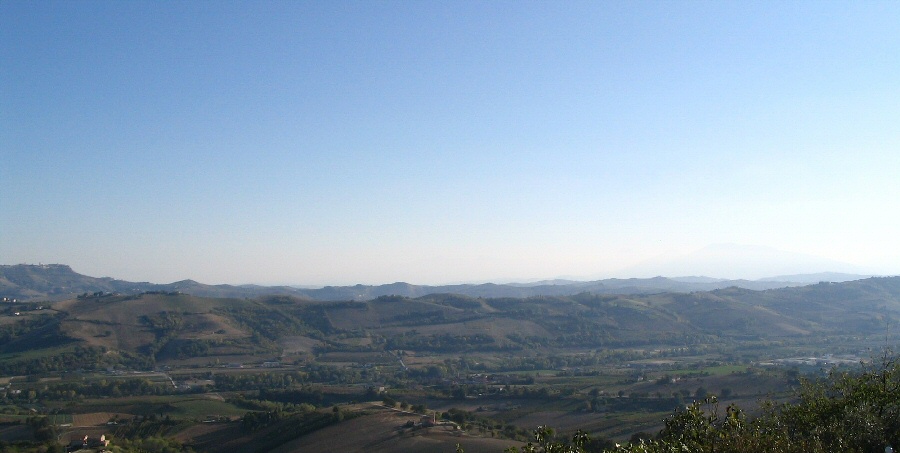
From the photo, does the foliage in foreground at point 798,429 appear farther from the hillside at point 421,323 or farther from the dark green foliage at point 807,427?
the hillside at point 421,323

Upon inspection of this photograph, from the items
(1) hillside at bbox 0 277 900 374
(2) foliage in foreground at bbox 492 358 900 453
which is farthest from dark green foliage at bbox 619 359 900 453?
(1) hillside at bbox 0 277 900 374

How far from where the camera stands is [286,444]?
2116 inches

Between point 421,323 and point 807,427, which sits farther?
point 421,323

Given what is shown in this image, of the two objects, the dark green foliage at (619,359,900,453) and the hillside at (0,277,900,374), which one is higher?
the dark green foliage at (619,359,900,453)

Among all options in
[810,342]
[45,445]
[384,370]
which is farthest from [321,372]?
[810,342]

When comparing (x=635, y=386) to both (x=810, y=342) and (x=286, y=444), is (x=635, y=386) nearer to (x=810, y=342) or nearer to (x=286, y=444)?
(x=286, y=444)

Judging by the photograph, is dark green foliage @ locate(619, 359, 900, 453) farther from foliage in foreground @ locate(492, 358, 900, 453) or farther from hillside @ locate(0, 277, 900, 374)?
hillside @ locate(0, 277, 900, 374)

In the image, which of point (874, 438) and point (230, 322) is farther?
point (230, 322)

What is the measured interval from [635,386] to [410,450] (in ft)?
145

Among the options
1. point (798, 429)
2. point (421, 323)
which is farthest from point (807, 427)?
point (421, 323)

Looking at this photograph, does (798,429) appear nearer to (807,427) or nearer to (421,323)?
(807,427)

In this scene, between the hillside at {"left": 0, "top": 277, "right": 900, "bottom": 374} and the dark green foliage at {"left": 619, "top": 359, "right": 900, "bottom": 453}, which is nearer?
the dark green foliage at {"left": 619, "top": 359, "right": 900, "bottom": 453}

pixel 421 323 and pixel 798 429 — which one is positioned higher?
pixel 798 429

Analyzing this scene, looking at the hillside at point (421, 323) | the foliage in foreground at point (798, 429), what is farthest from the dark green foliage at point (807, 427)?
the hillside at point (421, 323)
